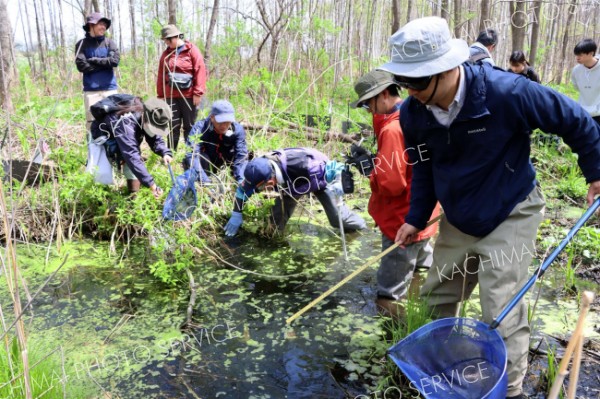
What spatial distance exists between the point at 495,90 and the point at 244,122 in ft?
15.6

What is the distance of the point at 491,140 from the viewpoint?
1999mm

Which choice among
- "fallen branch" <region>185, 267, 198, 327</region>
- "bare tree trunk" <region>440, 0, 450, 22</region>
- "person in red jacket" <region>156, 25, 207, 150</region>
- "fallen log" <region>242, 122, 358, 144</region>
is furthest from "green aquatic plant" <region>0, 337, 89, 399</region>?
"bare tree trunk" <region>440, 0, 450, 22</region>


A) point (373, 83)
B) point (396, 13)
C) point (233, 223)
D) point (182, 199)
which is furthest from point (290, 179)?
point (396, 13)

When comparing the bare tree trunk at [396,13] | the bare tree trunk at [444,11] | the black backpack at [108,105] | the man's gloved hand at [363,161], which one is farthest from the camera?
the bare tree trunk at [444,11]

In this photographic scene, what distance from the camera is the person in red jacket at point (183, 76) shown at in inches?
228

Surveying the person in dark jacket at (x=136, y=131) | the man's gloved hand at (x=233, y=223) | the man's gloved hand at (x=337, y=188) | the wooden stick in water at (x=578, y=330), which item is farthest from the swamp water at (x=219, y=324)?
the wooden stick in water at (x=578, y=330)

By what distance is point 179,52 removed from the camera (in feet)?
19.1

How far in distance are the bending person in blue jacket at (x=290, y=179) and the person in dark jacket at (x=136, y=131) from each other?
0.73 m

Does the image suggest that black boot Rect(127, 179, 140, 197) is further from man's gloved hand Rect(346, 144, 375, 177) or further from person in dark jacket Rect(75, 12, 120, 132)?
man's gloved hand Rect(346, 144, 375, 177)

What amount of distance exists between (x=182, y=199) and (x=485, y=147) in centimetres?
277

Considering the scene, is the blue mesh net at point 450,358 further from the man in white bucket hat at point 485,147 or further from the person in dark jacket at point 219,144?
the person in dark jacket at point 219,144

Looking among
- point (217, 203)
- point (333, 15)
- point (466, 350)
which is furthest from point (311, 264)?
point (333, 15)

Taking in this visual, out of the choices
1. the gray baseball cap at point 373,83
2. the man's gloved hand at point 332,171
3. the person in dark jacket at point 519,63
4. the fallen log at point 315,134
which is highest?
the gray baseball cap at point 373,83

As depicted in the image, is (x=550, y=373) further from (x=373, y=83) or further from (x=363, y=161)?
(x=373, y=83)
